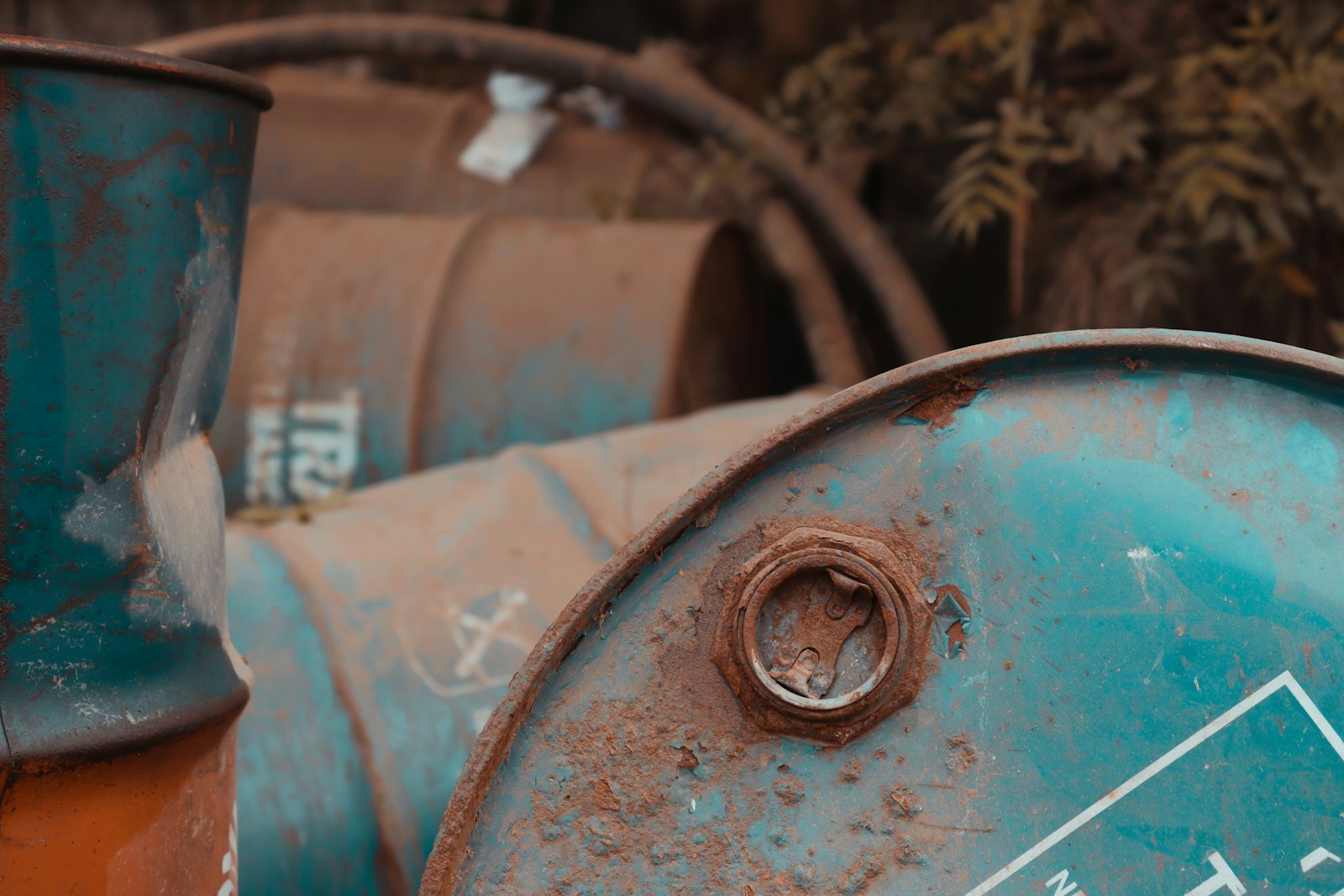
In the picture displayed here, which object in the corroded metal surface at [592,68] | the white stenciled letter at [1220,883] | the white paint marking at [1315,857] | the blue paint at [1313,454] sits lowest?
the white stenciled letter at [1220,883]

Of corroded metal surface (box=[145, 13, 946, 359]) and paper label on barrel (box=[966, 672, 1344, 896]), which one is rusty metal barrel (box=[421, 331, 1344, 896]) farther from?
corroded metal surface (box=[145, 13, 946, 359])

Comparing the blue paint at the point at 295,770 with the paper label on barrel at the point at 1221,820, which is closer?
the paper label on barrel at the point at 1221,820

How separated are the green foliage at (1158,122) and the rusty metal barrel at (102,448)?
175 cm

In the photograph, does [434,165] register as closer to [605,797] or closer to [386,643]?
[386,643]

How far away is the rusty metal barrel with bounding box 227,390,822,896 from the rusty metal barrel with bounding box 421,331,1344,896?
2.45 feet

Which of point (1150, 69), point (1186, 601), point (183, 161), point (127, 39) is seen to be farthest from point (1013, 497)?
point (127, 39)

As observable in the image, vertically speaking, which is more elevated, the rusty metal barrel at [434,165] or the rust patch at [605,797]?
the rusty metal barrel at [434,165]

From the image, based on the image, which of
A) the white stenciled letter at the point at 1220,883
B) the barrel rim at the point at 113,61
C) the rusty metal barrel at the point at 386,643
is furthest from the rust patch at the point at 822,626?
the rusty metal barrel at the point at 386,643

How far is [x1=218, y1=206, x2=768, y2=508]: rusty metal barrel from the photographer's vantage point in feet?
8.13

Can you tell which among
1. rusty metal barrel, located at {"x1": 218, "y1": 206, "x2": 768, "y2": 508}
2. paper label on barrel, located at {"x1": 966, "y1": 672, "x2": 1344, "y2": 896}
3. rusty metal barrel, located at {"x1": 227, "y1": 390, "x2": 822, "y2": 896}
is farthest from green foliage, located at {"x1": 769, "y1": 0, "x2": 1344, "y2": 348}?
paper label on barrel, located at {"x1": 966, "y1": 672, "x2": 1344, "y2": 896}

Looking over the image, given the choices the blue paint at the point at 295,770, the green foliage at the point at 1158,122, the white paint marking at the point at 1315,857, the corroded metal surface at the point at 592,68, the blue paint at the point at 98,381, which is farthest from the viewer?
the corroded metal surface at the point at 592,68

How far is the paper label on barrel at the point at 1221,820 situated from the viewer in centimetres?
79

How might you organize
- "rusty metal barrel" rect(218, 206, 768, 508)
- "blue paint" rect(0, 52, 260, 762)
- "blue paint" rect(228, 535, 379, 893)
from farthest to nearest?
"rusty metal barrel" rect(218, 206, 768, 508) < "blue paint" rect(228, 535, 379, 893) < "blue paint" rect(0, 52, 260, 762)

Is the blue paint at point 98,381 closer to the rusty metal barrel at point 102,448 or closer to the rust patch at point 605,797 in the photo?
the rusty metal barrel at point 102,448
